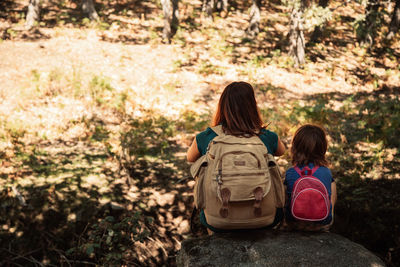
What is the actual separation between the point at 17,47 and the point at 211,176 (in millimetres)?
13929

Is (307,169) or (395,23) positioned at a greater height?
(395,23)

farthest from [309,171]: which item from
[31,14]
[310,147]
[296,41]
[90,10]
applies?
[90,10]

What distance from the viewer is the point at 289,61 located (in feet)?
45.1

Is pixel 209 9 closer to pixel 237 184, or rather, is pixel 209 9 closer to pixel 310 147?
pixel 310 147

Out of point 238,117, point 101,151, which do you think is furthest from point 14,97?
point 238,117

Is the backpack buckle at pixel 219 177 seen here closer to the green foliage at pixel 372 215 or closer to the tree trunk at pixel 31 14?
the green foliage at pixel 372 215

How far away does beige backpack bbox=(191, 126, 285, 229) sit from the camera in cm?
216

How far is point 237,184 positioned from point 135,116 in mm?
6307

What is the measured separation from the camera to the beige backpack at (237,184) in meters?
2.16

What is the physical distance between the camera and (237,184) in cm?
215

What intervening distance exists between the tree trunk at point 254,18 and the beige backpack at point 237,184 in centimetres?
1597

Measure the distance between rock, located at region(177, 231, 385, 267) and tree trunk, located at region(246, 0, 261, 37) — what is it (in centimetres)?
1603

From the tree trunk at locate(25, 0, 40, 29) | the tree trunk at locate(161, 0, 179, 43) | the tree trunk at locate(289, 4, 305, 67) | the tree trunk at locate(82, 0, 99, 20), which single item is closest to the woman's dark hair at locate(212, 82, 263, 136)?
the tree trunk at locate(289, 4, 305, 67)

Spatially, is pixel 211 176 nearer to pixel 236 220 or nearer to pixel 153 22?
pixel 236 220
